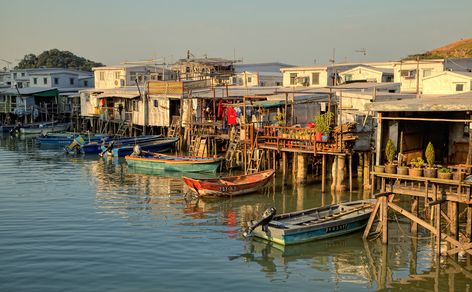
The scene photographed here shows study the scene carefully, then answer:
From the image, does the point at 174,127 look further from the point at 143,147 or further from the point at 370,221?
the point at 370,221

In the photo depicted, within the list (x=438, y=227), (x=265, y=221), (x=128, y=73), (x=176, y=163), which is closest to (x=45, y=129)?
(x=128, y=73)

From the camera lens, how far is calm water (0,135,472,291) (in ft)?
53.9

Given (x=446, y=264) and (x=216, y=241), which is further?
(x=216, y=241)

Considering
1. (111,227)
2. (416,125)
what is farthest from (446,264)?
(111,227)

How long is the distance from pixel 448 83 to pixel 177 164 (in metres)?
19.1

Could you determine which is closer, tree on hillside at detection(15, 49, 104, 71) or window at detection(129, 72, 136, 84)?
window at detection(129, 72, 136, 84)

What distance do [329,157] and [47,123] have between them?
40.8 meters

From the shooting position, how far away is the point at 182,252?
1888cm

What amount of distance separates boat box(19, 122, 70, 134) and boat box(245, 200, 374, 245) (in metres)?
44.6

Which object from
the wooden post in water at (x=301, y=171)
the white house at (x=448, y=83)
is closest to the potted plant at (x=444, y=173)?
the wooden post in water at (x=301, y=171)

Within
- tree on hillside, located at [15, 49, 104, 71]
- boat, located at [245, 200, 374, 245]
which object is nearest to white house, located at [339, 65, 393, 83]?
boat, located at [245, 200, 374, 245]

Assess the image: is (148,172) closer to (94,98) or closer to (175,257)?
(175,257)

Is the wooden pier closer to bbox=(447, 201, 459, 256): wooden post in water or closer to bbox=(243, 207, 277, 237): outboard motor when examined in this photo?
bbox=(447, 201, 459, 256): wooden post in water

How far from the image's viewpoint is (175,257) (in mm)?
18375
